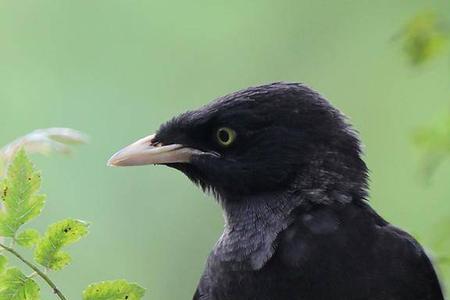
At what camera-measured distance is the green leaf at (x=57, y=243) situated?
85.4 inches

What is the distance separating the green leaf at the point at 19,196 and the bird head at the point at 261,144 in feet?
3.40

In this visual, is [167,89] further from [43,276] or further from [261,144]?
[43,276]

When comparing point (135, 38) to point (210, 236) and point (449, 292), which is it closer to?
point (210, 236)

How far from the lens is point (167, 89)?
709 centimetres

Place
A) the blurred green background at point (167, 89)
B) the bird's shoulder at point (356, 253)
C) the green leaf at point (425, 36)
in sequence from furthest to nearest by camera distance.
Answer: the blurred green background at point (167, 89) < the green leaf at point (425, 36) < the bird's shoulder at point (356, 253)

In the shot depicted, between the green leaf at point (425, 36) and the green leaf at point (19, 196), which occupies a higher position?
the green leaf at point (425, 36)

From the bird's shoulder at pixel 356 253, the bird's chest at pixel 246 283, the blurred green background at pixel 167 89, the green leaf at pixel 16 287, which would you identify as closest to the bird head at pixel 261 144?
the bird's shoulder at pixel 356 253

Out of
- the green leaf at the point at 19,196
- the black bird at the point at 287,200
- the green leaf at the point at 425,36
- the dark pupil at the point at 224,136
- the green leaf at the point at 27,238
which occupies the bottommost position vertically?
the black bird at the point at 287,200

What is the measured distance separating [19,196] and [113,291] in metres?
0.28

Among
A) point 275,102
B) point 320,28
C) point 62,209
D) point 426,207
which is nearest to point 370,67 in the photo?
point 320,28

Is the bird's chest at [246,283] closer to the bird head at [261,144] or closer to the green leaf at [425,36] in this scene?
the bird head at [261,144]

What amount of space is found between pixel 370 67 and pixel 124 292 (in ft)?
18.8

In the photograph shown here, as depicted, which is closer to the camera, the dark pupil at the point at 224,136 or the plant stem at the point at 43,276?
the plant stem at the point at 43,276

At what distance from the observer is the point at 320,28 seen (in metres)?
7.75
